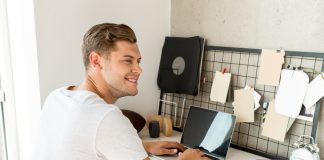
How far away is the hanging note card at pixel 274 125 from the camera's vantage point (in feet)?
4.43

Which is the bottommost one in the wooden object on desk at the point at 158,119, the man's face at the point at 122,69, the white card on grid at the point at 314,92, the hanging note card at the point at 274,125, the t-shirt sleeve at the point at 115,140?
the wooden object on desk at the point at 158,119

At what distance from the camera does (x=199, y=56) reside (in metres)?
1.69

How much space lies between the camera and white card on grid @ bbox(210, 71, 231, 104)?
1582 millimetres

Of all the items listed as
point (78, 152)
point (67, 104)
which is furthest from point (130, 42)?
point (78, 152)

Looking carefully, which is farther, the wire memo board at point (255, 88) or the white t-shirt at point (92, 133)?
the wire memo board at point (255, 88)

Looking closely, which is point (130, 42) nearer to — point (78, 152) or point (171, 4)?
point (78, 152)

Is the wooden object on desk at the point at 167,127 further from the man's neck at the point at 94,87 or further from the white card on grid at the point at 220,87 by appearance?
the man's neck at the point at 94,87

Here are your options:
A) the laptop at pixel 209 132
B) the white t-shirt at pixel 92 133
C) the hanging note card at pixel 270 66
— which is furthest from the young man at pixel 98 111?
the hanging note card at pixel 270 66

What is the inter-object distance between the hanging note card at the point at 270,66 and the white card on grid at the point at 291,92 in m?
0.03

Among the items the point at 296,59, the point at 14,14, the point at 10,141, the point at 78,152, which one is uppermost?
the point at 14,14

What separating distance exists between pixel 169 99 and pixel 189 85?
0.27 metres

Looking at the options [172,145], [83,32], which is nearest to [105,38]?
[83,32]

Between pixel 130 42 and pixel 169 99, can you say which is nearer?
pixel 130 42

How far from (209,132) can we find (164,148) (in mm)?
235
